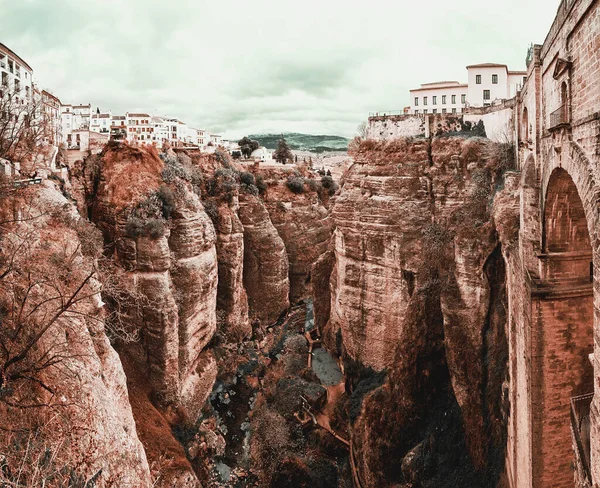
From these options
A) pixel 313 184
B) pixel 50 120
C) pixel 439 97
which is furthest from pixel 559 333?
pixel 313 184

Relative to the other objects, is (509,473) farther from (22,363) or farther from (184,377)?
(184,377)

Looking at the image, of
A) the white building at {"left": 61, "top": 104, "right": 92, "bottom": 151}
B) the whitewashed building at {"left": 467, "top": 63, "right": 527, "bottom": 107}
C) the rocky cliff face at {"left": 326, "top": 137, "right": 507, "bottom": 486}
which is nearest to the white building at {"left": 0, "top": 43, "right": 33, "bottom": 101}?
the white building at {"left": 61, "top": 104, "right": 92, "bottom": 151}

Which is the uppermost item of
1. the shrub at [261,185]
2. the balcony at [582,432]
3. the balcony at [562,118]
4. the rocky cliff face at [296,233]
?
the shrub at [261,185]

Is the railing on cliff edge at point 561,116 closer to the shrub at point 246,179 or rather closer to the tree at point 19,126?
the tree at point 19,126

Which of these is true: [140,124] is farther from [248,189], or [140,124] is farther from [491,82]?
[491,82]

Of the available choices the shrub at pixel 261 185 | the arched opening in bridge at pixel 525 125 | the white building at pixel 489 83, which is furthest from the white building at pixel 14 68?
the arched opening in bridge at pixel 525 125

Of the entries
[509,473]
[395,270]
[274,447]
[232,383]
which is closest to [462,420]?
[509,473]
